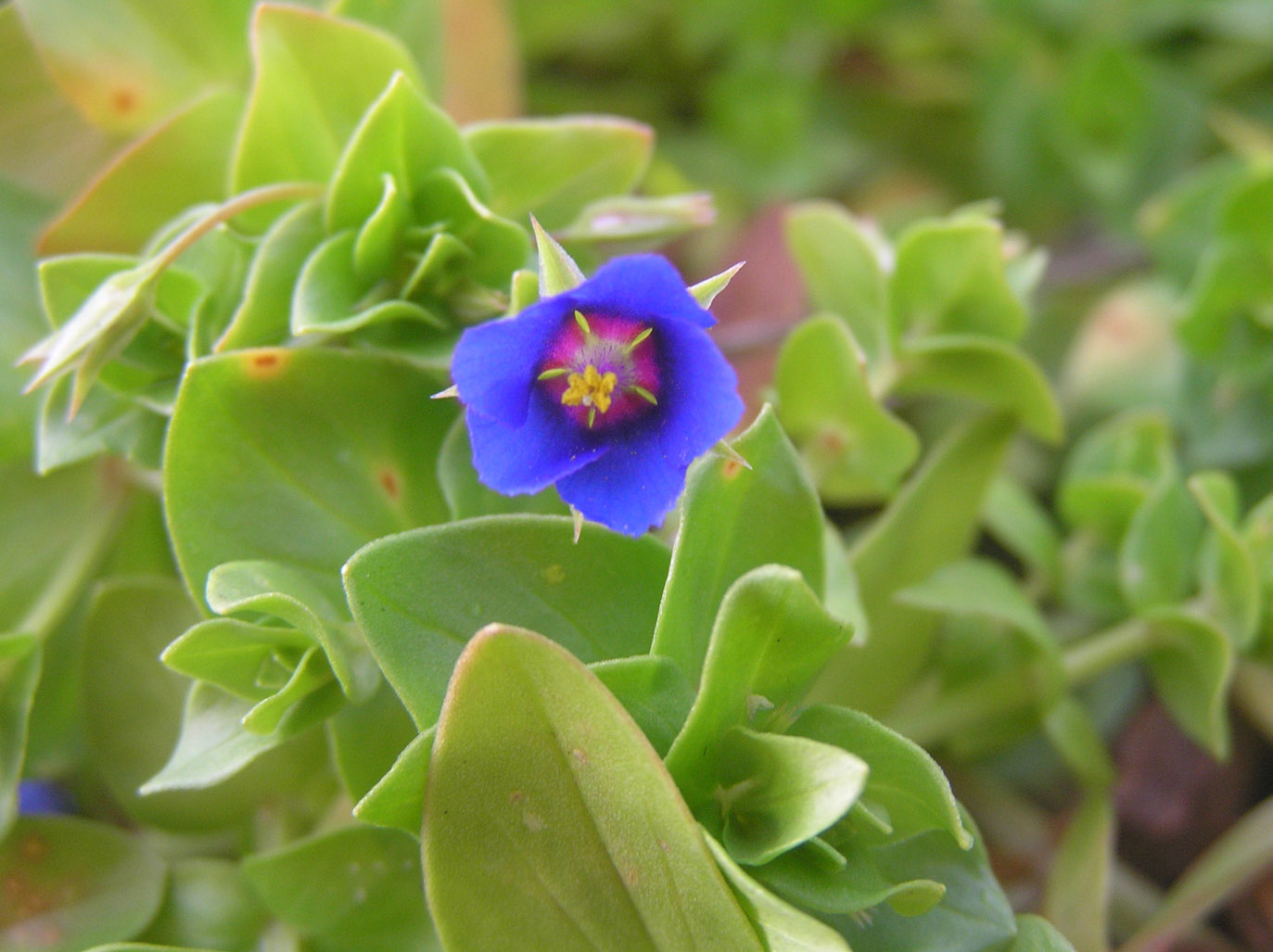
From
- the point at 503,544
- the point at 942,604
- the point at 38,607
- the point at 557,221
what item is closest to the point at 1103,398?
the point at 942,604

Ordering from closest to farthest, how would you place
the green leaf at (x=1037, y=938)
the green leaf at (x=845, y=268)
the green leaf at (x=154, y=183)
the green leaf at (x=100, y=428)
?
the green leaf at (x=1037, y=938)
the green leaf at (x=100, y=428)
the green leaf at (x=154, y=183)
the green leaf at (x=845, y=268)

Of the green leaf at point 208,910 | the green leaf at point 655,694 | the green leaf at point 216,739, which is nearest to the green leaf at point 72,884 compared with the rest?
the green leaf at point 208,910

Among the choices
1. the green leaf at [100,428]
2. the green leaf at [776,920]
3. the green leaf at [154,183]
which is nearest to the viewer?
the green leaf at [776,920]

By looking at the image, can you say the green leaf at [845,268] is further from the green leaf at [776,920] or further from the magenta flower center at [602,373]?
the green leaf at [776,920]

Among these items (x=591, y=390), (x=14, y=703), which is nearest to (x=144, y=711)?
(x=14, y=703)

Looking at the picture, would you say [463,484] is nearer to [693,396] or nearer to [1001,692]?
[693,396]
